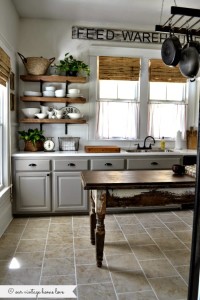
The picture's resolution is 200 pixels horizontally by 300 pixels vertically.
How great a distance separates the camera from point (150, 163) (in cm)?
390

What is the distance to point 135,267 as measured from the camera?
2438 mm

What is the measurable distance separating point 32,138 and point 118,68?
1794 mm

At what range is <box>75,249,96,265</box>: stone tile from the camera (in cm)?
252

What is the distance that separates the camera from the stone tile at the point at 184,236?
3.05 m

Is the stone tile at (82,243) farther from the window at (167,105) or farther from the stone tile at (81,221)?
the window at (167,105)

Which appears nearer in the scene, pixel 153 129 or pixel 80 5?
pixel 80 5

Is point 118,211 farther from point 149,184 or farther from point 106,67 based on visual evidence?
point 106,67

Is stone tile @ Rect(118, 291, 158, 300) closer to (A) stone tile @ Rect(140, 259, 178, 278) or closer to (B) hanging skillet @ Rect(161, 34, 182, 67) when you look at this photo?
(A) stone tile @ Rect(140, 259, 178, 278)

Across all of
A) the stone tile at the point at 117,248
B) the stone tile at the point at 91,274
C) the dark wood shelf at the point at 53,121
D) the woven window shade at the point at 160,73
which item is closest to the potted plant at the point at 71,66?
the dark wood shelf at the point at 53,121

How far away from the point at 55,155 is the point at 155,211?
1.77m

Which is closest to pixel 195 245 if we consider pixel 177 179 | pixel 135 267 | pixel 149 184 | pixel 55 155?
pixel 149 184

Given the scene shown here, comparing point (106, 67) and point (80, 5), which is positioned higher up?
point (80, 5)

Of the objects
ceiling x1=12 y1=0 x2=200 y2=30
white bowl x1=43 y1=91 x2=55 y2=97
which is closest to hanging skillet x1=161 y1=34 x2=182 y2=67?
ceiling x1=12 y1=0 x2=200 y2=30

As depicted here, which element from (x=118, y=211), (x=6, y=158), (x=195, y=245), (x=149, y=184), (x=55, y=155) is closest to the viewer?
(x=195, y=245)
